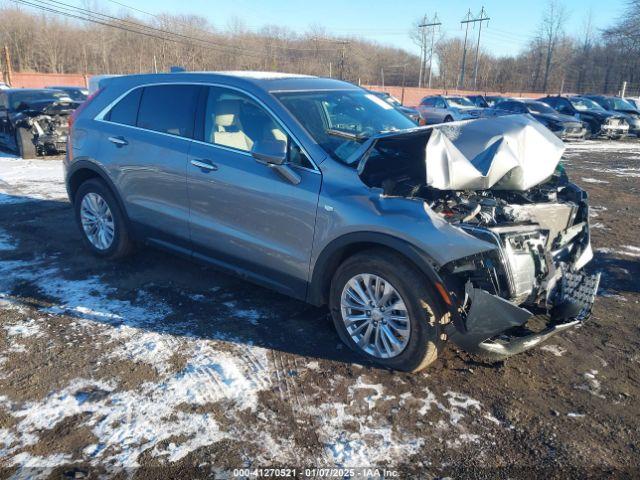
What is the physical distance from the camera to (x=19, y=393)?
10.1ft

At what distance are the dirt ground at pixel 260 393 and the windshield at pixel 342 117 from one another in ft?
4.74

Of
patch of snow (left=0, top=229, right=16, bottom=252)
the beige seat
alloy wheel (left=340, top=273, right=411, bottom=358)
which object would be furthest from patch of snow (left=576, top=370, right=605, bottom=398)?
patch of snow (left=0, top=229, right=16, bottom=252)

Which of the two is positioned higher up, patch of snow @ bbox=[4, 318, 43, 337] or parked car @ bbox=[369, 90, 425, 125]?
parked car @ bbox=[369, 90, 425, 125]

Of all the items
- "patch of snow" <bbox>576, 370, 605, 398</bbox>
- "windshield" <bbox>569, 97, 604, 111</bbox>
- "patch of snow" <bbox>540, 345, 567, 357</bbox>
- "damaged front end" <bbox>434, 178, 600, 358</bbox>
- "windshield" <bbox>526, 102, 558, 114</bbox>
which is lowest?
"patch of snow" <bbox>576, 370, 605, 398</bbox>

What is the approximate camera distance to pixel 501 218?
136 inches

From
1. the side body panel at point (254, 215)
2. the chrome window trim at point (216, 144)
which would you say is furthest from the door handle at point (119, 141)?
the side body panel at point (254, 215)

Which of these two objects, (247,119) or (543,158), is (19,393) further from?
(543,158)

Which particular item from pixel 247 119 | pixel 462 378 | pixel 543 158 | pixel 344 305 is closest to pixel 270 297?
pixel 344 305

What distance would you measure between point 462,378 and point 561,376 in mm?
673

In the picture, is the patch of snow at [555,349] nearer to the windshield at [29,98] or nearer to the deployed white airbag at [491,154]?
the deployed white airbag at [491,154]

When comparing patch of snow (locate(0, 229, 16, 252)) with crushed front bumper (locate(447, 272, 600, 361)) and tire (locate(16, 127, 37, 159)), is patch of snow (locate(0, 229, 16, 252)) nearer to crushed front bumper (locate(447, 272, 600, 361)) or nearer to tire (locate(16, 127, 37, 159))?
crushed front bumper (locate(447, 272, 600, 361))

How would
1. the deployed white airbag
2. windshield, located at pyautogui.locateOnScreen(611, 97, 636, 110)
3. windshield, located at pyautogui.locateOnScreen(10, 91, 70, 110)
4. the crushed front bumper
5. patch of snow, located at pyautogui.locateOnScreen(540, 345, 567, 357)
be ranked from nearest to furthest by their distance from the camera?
the crushed front bumper < the deployed white airbag < patch of snow, located at pyautogui.locateOnScreen(540, 345, 567, 357) < windshield, located at pyautogui.locateOnScreen(10, 91, 70, 110) < windshield, located at pyautogui.locateOnScreen(611, 97, 636, 110)

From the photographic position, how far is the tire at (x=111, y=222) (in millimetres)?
5059

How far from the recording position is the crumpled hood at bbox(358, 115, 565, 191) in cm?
340
